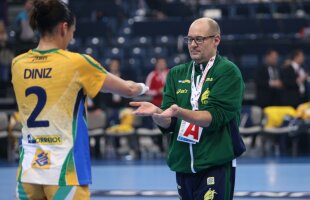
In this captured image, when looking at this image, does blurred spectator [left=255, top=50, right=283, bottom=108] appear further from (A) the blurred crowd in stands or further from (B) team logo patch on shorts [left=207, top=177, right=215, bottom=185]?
(B) team logo patch on shorts [left=207, top=177, right=215, bottom=185]

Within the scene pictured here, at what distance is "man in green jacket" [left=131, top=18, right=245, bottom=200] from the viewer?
4.52 m

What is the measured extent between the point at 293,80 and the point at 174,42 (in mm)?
3168

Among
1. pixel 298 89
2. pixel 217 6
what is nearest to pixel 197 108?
pixel 298 89

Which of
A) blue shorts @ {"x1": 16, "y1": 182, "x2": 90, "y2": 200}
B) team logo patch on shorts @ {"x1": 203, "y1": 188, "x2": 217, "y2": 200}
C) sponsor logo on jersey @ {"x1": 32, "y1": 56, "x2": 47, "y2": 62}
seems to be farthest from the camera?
team logo patch on shorts @ {"x1": 203, "y1": 188, "x2": 217, "y2": 200}

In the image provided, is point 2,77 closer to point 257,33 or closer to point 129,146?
point 129,146

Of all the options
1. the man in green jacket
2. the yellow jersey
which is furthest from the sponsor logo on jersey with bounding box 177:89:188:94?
the yellow jersey

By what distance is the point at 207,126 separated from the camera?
4.43 metres

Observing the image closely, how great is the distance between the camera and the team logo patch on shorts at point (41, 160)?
3773 millimetres

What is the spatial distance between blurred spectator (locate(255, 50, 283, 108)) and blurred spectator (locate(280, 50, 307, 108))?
0.13 meters

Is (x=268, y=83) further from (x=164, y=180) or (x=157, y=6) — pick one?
(x=157, y=6)

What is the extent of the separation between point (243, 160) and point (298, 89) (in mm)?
1932

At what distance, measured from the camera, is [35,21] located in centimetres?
379

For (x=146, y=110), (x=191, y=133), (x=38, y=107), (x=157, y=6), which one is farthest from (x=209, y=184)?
(x=157, y=6)

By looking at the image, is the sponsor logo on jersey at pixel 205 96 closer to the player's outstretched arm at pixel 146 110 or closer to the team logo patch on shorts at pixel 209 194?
the player's outstretched arm at pixel 146 110
